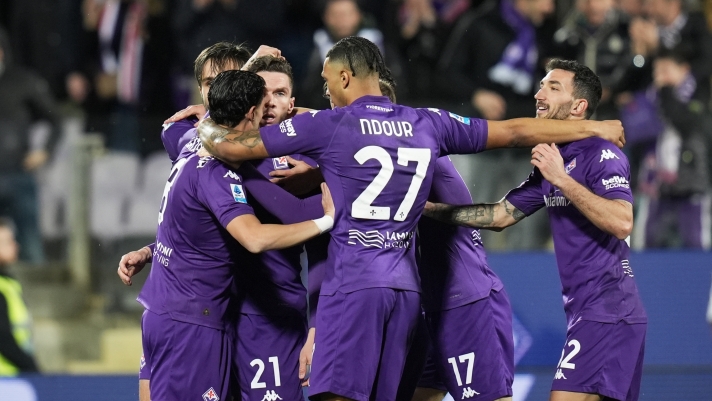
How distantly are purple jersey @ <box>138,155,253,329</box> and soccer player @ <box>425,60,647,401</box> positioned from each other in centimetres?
119

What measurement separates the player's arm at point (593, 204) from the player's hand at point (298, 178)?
1.19m

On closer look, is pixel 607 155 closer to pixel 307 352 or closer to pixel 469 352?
pixel 469 352

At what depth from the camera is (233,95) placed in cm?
542

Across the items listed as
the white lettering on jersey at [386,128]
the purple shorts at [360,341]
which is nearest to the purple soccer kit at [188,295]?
the purple shorts at [360,341]

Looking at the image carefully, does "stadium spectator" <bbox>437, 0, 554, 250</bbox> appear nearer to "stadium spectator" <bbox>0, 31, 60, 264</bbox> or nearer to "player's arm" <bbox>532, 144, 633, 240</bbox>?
"stadium spectator" <bbox>0, 31, 60, 264</bbox>

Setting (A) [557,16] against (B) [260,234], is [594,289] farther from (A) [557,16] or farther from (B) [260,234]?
(A) [557,16]

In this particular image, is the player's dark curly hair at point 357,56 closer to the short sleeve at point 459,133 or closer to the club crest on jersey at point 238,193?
the short sleeve at point 459,133

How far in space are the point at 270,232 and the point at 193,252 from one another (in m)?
0.55

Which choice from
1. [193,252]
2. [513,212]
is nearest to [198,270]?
[193,252]

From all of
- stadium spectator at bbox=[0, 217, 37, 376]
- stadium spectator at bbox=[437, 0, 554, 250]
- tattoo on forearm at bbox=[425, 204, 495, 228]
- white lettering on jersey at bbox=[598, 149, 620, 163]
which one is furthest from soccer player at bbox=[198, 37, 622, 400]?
stadium spectator at bbox=[0, 217, 37, 376]

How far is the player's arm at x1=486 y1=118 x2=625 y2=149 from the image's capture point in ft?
18.4

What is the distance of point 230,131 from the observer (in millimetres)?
5426

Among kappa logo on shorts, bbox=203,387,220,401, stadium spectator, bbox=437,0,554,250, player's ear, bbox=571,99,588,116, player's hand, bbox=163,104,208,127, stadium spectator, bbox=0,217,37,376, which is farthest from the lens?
stadium spectator, bbox=437,0,554,250

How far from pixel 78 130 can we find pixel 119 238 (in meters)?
1.11
